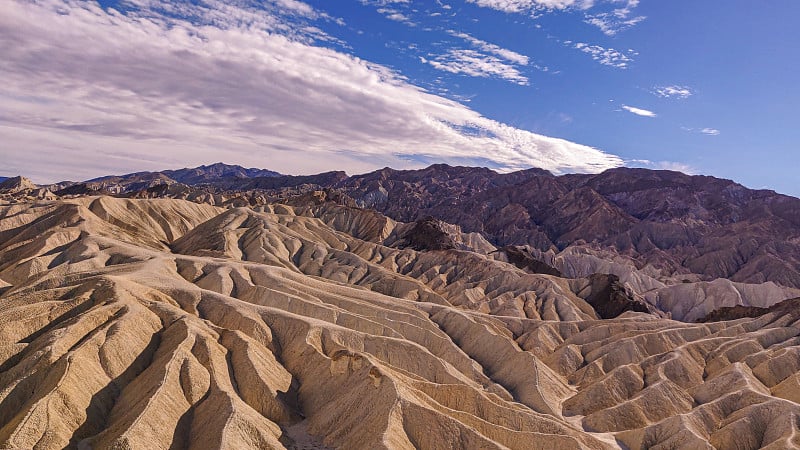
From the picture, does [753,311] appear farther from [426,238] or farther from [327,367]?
[426,238]

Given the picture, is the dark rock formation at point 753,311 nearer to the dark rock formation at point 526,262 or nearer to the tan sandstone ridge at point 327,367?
the tan sandstone ridge at point 327,367

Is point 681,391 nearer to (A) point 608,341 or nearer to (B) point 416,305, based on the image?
(A) point 608,341

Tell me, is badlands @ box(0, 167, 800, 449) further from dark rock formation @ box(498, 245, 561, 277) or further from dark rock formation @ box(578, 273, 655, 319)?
dark rock formation @ box(498, 245, 561, 277)

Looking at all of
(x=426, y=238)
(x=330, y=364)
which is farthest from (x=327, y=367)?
(x=426, y=238)

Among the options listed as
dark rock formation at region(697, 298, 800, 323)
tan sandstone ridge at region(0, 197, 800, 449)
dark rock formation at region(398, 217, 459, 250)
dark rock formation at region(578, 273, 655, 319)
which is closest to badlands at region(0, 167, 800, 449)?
tan sandstone ridge at region(0, 197, 800, 449)

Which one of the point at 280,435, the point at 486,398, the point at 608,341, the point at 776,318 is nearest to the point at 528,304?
the point at 608,341

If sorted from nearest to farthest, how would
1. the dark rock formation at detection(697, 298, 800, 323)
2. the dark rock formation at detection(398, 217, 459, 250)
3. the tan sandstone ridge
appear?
the tan sandstone ridge
the dark rock formation at detection(697, 298, 800, 323)
the dark rock formation at detection(398, 217, 459, 250)
